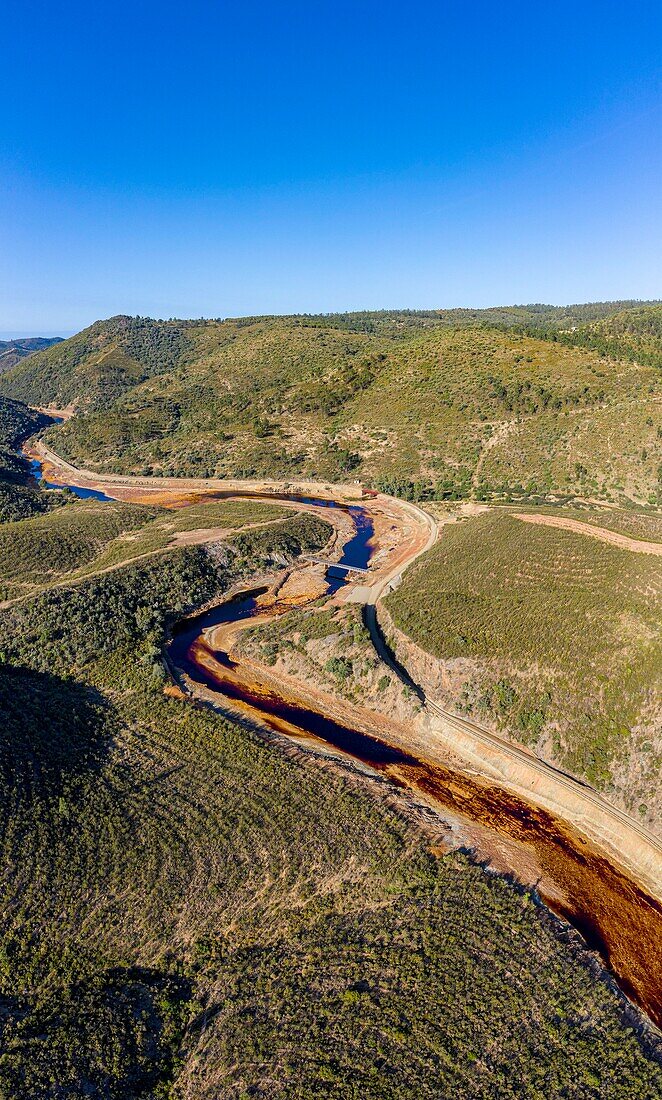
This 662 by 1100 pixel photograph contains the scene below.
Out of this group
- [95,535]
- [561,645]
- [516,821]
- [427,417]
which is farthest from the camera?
[427,417]

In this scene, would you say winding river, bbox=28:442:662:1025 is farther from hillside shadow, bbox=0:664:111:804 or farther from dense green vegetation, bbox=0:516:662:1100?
hillside shadow, bbox=0:664:111:804

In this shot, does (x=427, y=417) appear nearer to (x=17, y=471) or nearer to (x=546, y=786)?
(x=546, y=786)

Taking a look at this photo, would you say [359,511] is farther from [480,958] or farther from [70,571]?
[480,958]

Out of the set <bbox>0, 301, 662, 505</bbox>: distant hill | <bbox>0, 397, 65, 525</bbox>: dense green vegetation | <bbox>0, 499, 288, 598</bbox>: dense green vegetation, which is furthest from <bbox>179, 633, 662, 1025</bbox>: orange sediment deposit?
<bbox>0, 397, 65, 525</bbox>: dense green vegetation

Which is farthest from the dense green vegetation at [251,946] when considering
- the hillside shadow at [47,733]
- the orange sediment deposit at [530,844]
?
the orange sediment deposit at [530,844]

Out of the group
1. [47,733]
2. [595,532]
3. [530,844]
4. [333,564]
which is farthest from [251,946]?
[333,564]

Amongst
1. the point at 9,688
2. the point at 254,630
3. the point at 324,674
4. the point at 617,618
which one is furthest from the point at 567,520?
the point at 9,688
